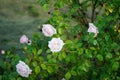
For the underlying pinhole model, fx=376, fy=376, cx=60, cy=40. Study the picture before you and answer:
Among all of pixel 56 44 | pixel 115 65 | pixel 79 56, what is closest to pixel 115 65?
pixel 115 65

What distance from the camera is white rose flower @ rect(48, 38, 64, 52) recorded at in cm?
274

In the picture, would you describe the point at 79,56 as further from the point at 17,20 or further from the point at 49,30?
the point at 17,20

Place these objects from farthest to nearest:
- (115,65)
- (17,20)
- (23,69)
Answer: (17,20), (23,69), (115,65)

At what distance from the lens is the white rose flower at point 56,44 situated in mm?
2738

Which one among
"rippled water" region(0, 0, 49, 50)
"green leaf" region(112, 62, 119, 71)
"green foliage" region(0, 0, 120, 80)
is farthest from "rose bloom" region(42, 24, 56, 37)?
"rippled water" region(0, 0, 49, 50)

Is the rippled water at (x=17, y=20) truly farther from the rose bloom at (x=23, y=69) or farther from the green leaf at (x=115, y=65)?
the green leaf at (x=115, y=65)

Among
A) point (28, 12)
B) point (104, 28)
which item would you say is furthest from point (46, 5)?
point (28, 12)

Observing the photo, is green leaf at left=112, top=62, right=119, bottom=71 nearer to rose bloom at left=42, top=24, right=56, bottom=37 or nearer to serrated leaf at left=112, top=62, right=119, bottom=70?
serrated leaf at left=112, top=62, right=119, bottom=70

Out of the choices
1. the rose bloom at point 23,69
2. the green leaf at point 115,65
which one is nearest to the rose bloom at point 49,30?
the rose bloom at point 23,69

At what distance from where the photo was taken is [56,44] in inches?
108

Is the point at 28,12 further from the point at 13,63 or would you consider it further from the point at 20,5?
the point at 13,63

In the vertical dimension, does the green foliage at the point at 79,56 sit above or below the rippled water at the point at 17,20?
above

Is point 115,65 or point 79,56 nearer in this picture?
point 115,65

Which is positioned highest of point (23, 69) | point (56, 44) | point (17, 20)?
point (56, 44)
